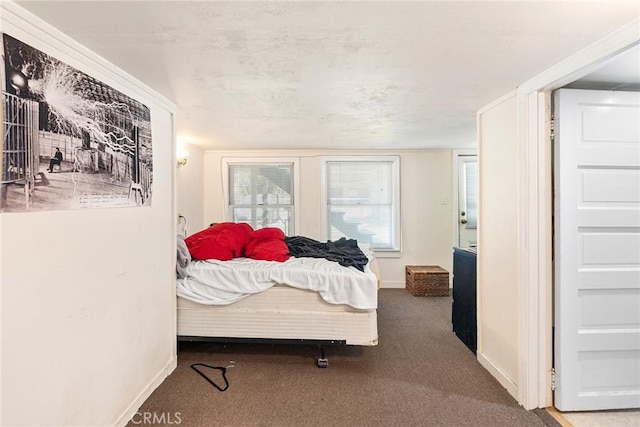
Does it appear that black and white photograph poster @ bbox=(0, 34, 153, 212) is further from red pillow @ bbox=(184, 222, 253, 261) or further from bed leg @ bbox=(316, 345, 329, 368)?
bed leg @ bbox=(316, 345, 329, 368)

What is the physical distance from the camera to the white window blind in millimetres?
4488

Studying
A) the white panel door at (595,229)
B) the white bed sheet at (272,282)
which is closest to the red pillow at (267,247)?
the white bed sheet at (272,282)

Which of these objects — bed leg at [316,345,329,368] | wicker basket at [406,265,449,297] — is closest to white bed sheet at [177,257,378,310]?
bed leg at [316,345,329,368]

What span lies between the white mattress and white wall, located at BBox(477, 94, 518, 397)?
85cm

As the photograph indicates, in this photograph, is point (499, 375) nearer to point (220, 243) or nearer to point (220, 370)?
point (220, 370)

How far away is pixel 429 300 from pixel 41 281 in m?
3.77

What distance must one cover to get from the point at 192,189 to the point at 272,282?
2.37m

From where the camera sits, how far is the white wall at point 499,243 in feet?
6.37

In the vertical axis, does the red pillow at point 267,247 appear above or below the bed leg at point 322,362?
above

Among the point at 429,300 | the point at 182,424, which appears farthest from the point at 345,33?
the point at 429,300

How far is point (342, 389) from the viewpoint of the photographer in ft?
6.51

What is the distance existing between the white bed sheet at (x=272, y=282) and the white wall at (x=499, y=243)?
33.7 inches

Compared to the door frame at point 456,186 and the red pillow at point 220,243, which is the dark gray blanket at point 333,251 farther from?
the door frame at point 456,186

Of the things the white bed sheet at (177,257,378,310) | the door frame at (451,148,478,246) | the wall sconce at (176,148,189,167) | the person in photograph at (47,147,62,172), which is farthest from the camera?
the door frame at (451,148,478,246)
